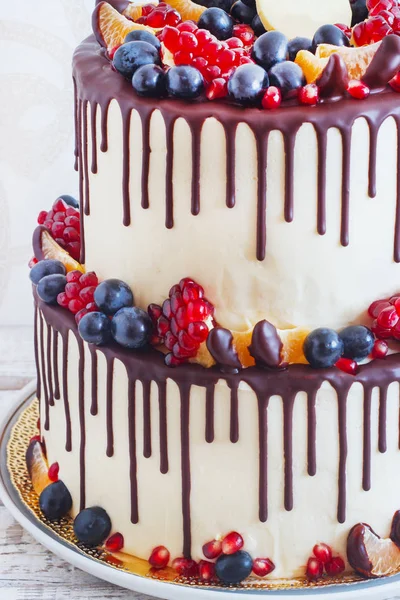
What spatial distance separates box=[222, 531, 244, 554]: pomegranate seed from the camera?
1963mm

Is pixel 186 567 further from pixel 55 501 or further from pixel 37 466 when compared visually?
pixel 37 466

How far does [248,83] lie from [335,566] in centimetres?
93

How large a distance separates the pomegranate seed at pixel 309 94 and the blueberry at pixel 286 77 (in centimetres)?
2

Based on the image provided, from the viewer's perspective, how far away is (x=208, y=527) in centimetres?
199

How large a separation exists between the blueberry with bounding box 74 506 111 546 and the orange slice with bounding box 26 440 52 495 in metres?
0.20

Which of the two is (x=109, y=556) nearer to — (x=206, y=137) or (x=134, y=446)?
(x=134, y=446)

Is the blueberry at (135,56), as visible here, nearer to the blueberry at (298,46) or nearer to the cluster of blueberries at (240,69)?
the cluster of blueberries at (240,69)

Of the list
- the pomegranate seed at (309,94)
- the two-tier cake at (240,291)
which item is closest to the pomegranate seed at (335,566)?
the two-tier cake at (240,291)

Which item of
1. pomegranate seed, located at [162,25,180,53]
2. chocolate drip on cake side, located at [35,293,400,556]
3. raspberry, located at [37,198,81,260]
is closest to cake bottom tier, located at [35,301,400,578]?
chocolate drip on cake side, located at [35,293,400,556]

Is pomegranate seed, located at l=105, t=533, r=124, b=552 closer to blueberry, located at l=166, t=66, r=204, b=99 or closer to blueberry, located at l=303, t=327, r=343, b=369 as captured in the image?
blueberry, located at l=303, t=327, r=343, b=369

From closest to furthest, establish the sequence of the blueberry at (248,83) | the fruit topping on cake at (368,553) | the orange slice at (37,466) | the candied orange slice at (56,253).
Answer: the blueberry at (248,83), the fruit topping on cake at (368,553), the candied orange slice at (56,253), the orange slice at (37,466)

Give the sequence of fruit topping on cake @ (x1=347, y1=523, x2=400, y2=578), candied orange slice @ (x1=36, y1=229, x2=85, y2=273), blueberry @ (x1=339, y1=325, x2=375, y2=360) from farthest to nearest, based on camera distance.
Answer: candied orange slice @ (x1=36, y1=229, x2=85, y2=273) < fruit topping on cake @ (x1=347, y1=523, x2=400, y2=578) < blueberry @ (x1=339, y1=325, x2=375, y2=360)

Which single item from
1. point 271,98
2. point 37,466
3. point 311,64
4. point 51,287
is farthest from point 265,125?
point 37,466

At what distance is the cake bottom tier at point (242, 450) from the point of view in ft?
6.19
